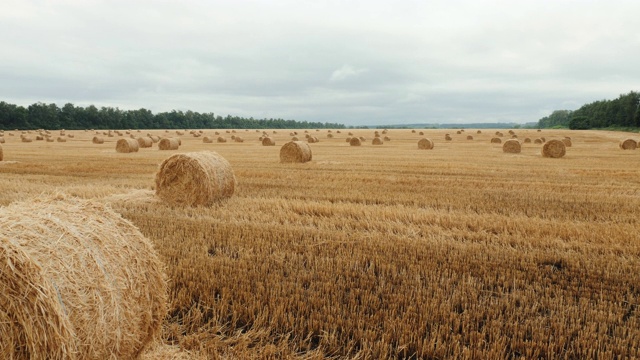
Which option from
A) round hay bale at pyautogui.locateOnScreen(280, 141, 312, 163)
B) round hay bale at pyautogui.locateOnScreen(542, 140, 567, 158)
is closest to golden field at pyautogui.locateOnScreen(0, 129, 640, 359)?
round hay bale at pyautogui.locateOnScreen(280, 141, 312, 163)

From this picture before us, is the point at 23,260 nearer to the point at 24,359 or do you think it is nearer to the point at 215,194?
the point at 24,359

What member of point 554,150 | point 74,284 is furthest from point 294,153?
point 74,284

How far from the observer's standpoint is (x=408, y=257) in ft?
19.8

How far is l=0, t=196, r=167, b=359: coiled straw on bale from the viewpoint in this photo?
268cm

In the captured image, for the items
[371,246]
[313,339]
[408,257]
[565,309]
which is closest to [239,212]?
[371,246]

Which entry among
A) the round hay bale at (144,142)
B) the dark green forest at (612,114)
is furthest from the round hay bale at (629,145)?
the dark green forest at (612,114)

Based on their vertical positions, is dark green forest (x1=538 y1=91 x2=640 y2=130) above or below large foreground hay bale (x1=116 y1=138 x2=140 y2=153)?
above

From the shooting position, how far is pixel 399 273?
5.44 m

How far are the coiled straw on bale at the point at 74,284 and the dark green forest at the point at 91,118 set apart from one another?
Answer: 327 feet

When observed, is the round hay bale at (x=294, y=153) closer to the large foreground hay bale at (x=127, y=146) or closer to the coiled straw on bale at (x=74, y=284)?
the large foreground hay bale at (x=127, y=146)

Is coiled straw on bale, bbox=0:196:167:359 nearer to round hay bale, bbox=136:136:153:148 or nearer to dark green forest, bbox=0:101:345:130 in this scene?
round hay bale, bbox=136:136:153:148

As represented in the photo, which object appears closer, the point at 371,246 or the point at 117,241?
the point at 117,241

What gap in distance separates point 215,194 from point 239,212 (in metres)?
1.61

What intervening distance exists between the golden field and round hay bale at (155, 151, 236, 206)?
35 centimetres
